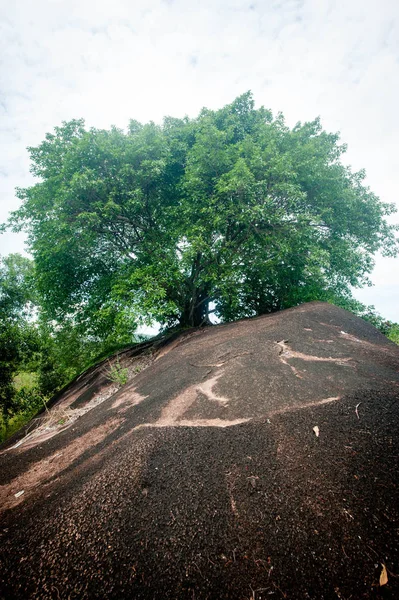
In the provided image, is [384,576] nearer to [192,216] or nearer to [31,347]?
[192,216]

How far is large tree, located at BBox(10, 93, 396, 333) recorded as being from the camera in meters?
8.12

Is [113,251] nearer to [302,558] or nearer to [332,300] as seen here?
[332,300]

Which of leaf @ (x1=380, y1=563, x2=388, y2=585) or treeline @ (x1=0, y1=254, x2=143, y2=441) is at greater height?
treeline @ (x1=0, y1=254, x2=143, y2=441)

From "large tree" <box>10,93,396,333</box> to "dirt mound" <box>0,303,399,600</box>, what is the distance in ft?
16.8

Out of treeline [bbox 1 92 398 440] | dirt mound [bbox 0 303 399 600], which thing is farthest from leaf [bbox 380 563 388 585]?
treeline [bbox 1 92 398 440]

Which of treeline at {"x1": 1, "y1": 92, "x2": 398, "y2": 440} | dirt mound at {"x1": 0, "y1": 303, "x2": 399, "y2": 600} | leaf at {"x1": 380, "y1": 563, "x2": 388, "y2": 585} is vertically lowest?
leaf at {"x1": 380, "y1": 563, "x2": 388, "y2": 585}

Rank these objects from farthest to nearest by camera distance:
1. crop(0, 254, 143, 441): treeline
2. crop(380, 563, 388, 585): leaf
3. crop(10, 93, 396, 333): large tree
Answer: crop(0, 254, 143, 441): treeline < crop(10, 93, 396, 333): large tree < crop(380, 563, 388, 585): leaf

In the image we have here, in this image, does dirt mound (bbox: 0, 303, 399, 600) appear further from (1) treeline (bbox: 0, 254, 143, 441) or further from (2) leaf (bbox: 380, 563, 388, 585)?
(1) treeline (bbox: 0, 254, 143, 441)

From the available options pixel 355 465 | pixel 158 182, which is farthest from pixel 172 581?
pixel 158 182

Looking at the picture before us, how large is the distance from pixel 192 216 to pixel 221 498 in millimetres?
8528

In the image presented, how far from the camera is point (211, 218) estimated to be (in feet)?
27.6

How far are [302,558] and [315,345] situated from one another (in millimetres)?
3507

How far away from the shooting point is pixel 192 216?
8961 millimetres

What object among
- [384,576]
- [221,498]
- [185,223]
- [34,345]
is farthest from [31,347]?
[384,576]
